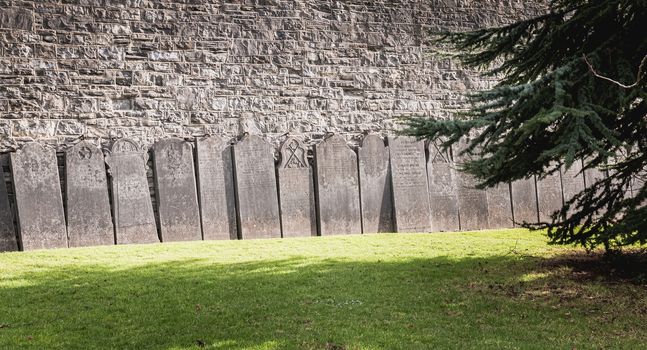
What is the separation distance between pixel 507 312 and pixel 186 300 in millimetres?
2598

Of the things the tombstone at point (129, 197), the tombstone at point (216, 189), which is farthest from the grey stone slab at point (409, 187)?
the tombstone at point (129, 197)

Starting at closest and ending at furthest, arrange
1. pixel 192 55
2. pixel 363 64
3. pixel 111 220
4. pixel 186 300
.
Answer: pixel 186 300
pixel 111 220
pixel 192 55
pixel 363 64

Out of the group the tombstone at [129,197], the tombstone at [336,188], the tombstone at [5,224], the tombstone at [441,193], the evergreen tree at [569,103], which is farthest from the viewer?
the tombstone at [441,193]

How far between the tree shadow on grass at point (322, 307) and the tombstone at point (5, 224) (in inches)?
75.9

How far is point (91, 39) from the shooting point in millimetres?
10227

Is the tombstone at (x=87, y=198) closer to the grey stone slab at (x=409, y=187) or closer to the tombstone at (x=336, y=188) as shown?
the tombstone at (x=336, y=188)

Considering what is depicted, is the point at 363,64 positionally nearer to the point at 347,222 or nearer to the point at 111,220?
the point at 347,222

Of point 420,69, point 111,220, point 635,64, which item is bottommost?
point 111,220

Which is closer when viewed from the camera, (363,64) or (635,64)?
(635,64)

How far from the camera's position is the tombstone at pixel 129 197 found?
904 centimetres

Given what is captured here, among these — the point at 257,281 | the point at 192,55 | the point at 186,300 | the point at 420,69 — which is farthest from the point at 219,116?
the point at 186,300

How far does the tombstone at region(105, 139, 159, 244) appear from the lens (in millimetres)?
9039

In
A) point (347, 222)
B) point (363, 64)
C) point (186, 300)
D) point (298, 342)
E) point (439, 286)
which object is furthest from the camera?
point (363, 64)

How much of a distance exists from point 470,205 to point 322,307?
6.08 m
